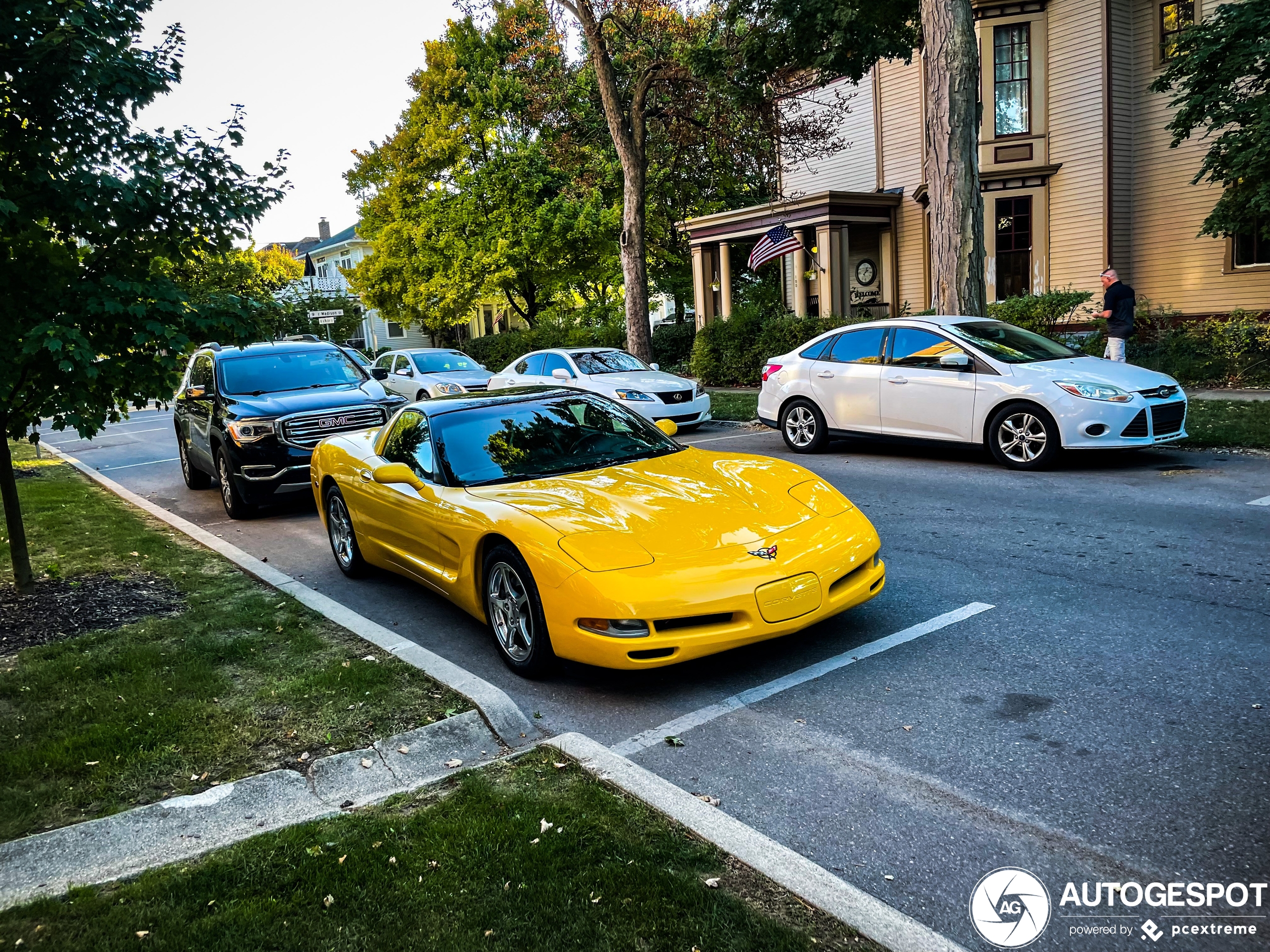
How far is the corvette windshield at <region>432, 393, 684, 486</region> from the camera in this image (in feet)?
19.3

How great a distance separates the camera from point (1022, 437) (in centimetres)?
1027

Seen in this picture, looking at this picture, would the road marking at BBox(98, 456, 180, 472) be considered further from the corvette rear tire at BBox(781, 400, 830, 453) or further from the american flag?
the american flag

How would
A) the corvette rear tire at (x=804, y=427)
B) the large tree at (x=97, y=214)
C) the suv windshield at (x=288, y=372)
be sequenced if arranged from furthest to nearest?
the corvette rear tire at (x=804, y=427) < the suv windshield at (x=288, y=372) < the large tree at (x=97, y=214)

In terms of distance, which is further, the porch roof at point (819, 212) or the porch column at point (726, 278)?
the porch column at point (726, 278)

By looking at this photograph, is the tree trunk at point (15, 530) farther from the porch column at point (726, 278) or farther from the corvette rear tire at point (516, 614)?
the porch column at point (726, 278)

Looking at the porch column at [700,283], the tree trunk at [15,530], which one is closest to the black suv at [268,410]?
the tree trunk at [15,530]

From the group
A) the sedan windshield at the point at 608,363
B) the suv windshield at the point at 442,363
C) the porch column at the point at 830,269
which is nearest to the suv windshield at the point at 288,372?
the sedan windshield at the point at 608,363

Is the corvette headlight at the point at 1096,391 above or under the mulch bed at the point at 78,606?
above

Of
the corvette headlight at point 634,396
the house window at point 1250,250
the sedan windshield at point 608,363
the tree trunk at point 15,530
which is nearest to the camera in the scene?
the tree trunk at point 15,530

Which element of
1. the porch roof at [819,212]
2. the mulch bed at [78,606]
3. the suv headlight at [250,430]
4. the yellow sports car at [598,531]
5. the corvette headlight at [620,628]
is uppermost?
the porch roof at [819,212]

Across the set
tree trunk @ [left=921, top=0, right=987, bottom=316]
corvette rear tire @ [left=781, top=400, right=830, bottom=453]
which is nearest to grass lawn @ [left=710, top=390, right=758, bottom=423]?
corvette rear tire @ [left=781, top=400, right=830, bottom=453]

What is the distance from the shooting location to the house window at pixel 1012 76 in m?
21.8

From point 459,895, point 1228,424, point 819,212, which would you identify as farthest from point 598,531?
point 819,212

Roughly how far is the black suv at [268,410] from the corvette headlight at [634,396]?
4.56 metres
